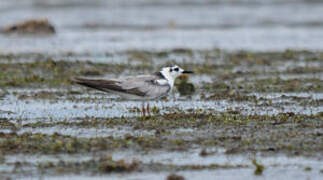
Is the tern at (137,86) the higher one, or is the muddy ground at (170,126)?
the tern at (137,86)

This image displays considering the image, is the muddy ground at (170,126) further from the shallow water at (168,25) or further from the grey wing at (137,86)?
the shallow water at (168,25)

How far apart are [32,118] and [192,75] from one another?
6.78 m

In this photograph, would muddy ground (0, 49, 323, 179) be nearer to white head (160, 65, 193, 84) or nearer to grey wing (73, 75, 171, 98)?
grey wing (73, 75, 171, 98)

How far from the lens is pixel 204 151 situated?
9.77 metres

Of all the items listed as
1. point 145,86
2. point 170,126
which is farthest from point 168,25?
point 170,126

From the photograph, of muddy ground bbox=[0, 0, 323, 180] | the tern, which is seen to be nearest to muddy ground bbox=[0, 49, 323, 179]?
muddy ground bbox=[0, 0, 323, 180]

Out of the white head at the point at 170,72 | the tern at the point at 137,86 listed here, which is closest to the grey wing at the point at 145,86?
the tern at the point at 137,86

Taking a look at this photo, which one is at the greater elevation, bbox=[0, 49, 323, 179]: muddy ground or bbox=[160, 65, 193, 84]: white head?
bbox=[160, 65, 193, 84]: white head

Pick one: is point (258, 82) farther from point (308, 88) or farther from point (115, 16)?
point (115, 16)

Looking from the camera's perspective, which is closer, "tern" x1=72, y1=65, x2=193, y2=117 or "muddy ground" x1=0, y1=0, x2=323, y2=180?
"muddy ground" x1=0, y1=0, x2=323, y2=180

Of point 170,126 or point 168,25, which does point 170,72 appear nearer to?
point 170,126

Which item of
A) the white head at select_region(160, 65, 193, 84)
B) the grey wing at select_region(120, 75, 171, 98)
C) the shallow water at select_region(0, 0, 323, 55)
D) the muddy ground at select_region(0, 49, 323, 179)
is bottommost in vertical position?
the muddy ground at select_region(0, 49, 323, 179)

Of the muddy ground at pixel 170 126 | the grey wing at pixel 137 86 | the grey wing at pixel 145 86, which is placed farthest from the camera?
the grey wing at pixel 145 86

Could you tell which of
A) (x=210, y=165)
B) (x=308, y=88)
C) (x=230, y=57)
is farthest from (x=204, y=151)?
(x=230, y=57)
